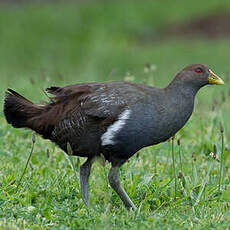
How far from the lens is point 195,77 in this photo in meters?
4.88

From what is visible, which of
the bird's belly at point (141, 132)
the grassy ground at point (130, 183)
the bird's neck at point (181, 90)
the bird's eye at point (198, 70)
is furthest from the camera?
the bird's eye at point (198, 70)

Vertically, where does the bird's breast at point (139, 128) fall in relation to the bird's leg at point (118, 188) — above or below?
above

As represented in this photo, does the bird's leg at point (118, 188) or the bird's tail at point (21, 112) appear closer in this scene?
the bird's leg at point (118, 188)

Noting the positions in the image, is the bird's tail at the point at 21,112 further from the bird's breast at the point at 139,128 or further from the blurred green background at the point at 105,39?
the blurred green background at the point at 105,39

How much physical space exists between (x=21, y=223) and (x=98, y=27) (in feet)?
46.6

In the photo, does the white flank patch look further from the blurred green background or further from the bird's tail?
the blurred green background

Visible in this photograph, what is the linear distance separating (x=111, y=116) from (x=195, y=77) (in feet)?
2.97

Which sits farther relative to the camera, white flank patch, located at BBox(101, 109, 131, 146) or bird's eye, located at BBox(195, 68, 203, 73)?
bird's eye, located at BBox(195, 68, 203, 73)

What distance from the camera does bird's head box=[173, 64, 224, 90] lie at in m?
4.84

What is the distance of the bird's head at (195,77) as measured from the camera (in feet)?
15.9

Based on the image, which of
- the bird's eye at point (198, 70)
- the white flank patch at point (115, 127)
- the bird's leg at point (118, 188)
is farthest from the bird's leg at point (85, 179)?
the bird's eye at point (198, 70)

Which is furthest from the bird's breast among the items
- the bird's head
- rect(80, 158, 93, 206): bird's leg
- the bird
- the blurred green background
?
the blurred green background

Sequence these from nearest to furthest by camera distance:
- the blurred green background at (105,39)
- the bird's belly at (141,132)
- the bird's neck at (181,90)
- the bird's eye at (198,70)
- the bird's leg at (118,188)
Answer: the bird's belly at (141,132)
the bird's leg at (118,188)
the bird's neck at (181,90)
the bird's eye at (198,70)
the blurred green background at (105,39)

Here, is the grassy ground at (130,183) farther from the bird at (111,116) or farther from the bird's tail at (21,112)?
the bird's tail at (21,112)
